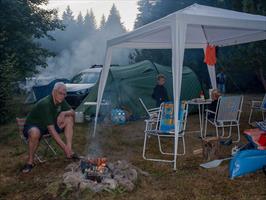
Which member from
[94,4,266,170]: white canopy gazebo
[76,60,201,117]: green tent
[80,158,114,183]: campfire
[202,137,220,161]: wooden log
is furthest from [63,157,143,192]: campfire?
[76,60,201,117]: green tent

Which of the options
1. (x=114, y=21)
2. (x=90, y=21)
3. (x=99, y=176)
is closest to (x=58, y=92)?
(x=99, y=176)

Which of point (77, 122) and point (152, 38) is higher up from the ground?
point (152, 38)

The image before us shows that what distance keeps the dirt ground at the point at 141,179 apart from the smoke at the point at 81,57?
32715mm

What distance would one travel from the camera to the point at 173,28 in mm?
4809

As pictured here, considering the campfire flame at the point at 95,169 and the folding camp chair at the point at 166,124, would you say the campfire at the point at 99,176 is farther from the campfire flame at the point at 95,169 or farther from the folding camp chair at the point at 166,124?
the folding camp chair at the point at 166,124

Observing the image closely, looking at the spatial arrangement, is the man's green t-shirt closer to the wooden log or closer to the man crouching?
the man crouching

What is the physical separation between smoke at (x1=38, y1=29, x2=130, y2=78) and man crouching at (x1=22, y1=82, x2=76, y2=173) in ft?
109

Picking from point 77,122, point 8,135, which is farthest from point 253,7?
point 8,135

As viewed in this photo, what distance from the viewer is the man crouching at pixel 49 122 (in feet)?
16.2

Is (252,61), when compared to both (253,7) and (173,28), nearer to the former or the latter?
(253,7)

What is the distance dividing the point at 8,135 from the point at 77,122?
6.57 feet

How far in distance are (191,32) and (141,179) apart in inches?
181

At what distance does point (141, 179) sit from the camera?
438 centimetres

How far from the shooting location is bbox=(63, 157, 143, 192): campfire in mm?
3965
